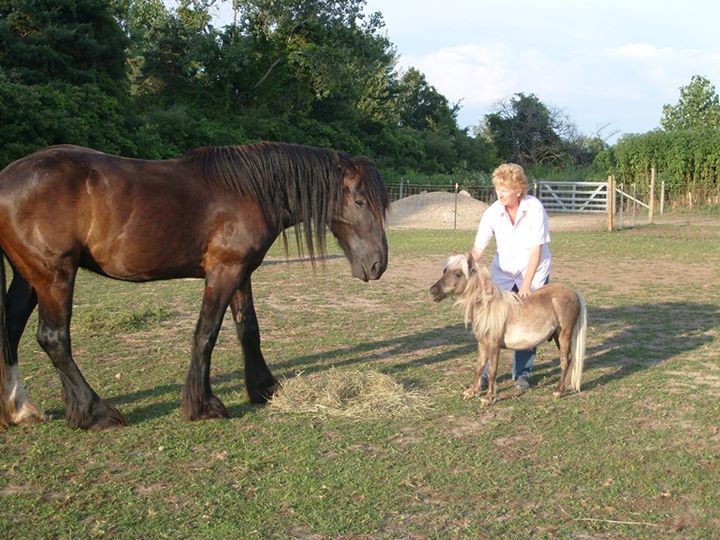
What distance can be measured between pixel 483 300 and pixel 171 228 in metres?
2.44

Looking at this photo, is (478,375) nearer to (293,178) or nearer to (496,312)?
(496,312)

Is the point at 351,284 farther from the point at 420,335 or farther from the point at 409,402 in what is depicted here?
the point at 409,402

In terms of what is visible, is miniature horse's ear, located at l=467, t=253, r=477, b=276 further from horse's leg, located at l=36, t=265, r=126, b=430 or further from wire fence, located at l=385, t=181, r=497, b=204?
wire fence, located at l=385, t=181, r=497, b=204

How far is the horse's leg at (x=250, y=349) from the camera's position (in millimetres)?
5754

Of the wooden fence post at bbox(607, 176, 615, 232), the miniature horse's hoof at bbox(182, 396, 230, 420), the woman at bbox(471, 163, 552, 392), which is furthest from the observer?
the wooden fence post at bbox(607, 176, 615, 232)

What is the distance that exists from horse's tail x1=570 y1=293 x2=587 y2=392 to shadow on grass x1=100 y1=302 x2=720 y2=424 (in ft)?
0.99

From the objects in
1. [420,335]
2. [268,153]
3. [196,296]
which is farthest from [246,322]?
[196,296]

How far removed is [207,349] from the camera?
17.6 feet

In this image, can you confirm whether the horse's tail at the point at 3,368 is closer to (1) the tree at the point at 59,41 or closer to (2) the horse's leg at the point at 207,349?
(2) the horse's leg at the point at 207,349

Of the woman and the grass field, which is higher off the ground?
the woman

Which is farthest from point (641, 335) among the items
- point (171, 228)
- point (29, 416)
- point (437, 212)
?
point (437, 212)

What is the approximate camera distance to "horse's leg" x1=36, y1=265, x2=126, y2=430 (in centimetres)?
495

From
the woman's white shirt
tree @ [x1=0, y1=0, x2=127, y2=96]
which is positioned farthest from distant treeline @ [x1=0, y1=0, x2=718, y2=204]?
the woman's white shirt

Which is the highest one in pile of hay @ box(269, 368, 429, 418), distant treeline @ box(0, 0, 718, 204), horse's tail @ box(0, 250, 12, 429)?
distant treeline @ box(0, 0, 718, 204)
